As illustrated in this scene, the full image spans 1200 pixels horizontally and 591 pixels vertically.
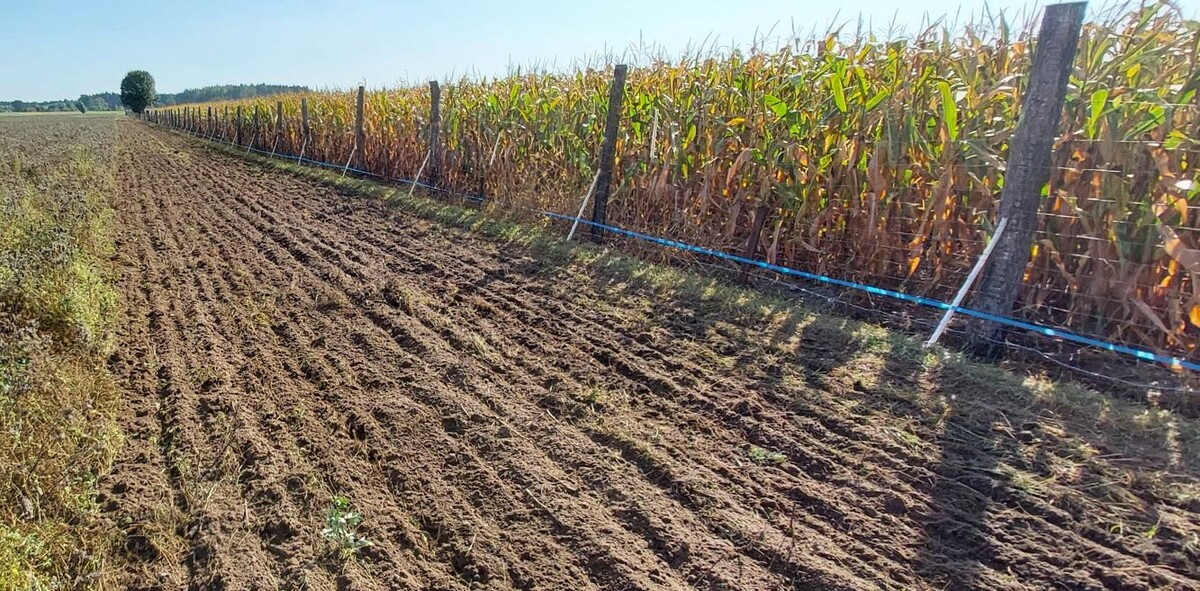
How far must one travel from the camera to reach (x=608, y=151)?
22.3ft

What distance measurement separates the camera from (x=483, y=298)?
5.20m

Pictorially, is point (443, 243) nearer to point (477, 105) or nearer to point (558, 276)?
point (558, 276)

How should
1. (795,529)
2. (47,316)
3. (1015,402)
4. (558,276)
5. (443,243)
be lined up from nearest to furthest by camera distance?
1. (795,529)
2. (1015,402)
3. (47,316)
4. (558,276)
5. (443,243)

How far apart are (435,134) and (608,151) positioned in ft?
16.5

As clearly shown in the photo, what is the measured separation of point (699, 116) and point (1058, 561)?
477cm

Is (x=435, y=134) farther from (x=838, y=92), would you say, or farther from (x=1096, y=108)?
(x=1096, y=108)

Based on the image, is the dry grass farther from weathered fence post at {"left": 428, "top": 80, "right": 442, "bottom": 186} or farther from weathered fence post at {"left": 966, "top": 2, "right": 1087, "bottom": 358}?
weathered fence post at {"left": 428, "top": 80, "right": 442, "bottom": 186}

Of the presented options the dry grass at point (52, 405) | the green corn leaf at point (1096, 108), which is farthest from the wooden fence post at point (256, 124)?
the green corn leaf at point (1096, 108)

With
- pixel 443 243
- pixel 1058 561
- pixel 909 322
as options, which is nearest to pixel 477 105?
pixel 443 243

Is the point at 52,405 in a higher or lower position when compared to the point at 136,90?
lower

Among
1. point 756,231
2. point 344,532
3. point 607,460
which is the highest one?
point 756,231

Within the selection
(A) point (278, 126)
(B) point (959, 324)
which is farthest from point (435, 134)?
(A) point (278, 126)

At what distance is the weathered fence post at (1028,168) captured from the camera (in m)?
3.47

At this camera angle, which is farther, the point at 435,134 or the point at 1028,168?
the point at 435,134
